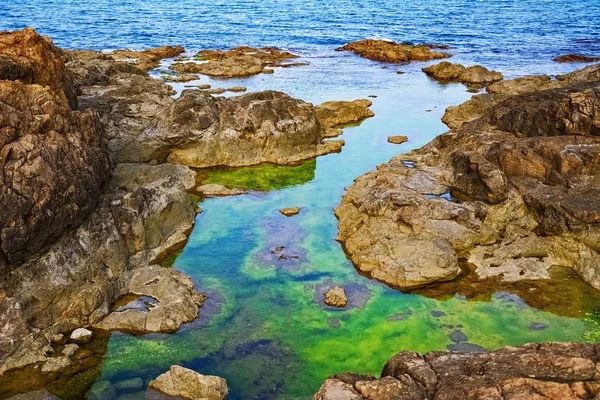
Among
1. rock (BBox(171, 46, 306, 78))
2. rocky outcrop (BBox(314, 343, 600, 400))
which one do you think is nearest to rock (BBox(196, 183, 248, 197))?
rocky outcrop (BBox(314, 343, 600, 400))

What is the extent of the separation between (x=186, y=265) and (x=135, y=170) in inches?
219

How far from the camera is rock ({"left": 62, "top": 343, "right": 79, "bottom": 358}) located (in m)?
15.9

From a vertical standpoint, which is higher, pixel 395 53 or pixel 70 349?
pixel 395 53

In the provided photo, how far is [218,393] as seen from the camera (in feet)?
46.6

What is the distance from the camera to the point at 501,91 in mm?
44844

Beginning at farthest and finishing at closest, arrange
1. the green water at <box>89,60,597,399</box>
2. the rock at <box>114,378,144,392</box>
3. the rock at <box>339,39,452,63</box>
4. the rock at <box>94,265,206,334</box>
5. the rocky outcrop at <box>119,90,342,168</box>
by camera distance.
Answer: the rock at <box>339,39,452,63</box>
the rocky outcrop at <box>119,90,342,168</box>
the rock at <box>94,265,206,334</box>
the green water at <box>89,60,597,399</box>
the rock at <box>114,378,144,392</box>

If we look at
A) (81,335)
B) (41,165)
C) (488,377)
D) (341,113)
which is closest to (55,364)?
(81,335)

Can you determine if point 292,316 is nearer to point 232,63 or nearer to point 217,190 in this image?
point 217,190

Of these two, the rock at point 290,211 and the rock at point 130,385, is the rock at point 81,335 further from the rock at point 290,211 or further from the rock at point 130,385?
the rock at point 290,211

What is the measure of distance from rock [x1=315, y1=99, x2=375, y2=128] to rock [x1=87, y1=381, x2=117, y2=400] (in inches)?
964

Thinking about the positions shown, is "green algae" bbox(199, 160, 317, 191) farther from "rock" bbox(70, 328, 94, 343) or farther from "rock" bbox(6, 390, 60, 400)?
"rock" bbox(6, 390, 60, 400)

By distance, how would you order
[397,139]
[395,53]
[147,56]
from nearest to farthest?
[397,139]
[147,56]
[395,53]

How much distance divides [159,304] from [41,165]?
17.8 feet

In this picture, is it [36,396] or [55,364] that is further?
[55,364]
